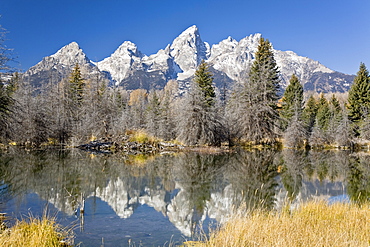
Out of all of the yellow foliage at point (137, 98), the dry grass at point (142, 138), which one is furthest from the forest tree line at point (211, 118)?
the yellow foliage at point (137, 98)

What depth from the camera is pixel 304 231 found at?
453 cm

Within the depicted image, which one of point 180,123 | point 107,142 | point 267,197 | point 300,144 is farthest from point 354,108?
point 267,197

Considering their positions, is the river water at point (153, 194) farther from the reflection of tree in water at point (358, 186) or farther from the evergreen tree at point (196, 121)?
the evergreen tree at point (196, 121)

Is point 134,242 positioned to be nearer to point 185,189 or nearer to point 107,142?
point 185,189

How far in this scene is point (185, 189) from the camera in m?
10.3

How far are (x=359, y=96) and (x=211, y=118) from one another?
22.9 m

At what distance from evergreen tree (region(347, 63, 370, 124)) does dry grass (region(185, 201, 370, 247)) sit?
118 feet

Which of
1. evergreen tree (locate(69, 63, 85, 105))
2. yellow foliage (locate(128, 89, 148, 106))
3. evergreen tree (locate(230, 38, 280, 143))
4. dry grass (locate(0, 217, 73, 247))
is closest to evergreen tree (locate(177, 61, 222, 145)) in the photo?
evergreen tree (locate(230, 38, 280, 143))

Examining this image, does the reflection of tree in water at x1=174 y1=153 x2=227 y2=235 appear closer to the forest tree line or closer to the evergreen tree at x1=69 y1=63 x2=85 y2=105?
the forest tree line

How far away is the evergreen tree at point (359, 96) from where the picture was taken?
1437 inches

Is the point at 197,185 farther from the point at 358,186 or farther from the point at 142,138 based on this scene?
the point at 142,138

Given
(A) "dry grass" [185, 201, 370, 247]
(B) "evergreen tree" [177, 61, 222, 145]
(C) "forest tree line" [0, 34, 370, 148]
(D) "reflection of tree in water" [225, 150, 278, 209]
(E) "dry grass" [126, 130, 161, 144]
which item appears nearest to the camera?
(A) "dry grass" [185, 201, 370, 247]

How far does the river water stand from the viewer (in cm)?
621

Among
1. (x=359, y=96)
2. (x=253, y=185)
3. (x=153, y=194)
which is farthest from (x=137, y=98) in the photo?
(x=153, y=194)
